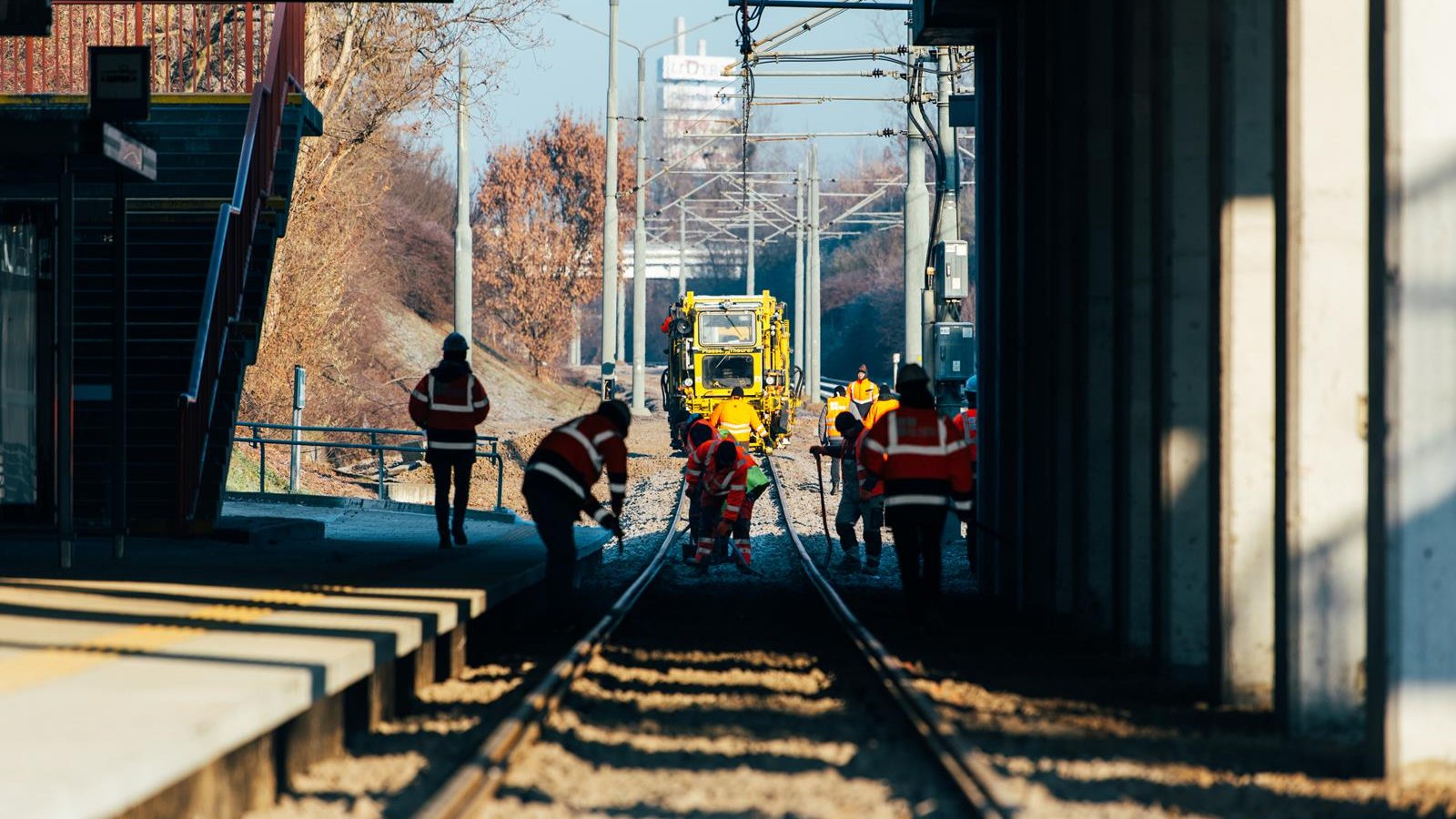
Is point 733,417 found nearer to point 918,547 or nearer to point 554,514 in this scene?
point 918,547

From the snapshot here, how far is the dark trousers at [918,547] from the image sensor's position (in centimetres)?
1348

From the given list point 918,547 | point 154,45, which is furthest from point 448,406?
point 154,45

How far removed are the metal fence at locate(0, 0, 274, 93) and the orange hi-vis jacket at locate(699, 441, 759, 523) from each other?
21.2ft

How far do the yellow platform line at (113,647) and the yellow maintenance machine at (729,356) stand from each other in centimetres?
3094

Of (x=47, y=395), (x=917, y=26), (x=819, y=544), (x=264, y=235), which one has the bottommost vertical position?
(x=819, y=544)

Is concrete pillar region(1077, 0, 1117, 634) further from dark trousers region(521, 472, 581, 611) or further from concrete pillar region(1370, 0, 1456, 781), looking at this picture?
concrete pillar region(1370, 0, 1456, 781)

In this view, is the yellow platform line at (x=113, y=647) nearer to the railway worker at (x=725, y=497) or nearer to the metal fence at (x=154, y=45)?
the railway worker at (x=725, y=497)

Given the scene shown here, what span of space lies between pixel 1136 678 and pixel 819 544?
12.2 m

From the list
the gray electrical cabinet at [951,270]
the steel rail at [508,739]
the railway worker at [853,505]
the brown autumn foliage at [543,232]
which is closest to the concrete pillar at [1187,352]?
the steel rail at [508,739]

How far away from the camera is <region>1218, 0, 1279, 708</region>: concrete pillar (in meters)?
9.83

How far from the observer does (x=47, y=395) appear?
52.7ft

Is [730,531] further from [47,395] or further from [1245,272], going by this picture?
[1245,272]

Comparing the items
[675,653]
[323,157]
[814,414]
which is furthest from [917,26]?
[814,414]

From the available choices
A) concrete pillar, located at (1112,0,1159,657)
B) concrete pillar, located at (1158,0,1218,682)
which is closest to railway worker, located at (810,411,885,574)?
concrete pillar, located at (1112,0,1159,657)
